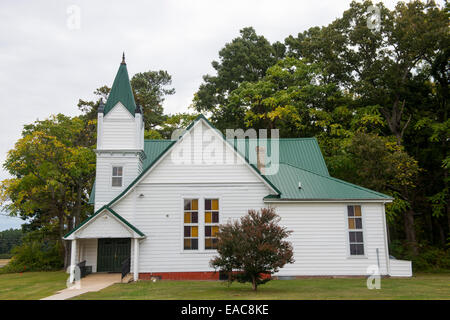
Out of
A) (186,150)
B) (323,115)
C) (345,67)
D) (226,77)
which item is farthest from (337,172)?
(226,77)

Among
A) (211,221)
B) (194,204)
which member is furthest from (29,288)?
(211,221)

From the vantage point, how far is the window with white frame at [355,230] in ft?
58.9

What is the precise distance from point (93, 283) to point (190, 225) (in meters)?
5.02

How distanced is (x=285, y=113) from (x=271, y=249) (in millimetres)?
23154

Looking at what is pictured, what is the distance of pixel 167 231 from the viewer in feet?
58.5

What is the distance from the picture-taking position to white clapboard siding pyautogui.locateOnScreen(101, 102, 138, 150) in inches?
822

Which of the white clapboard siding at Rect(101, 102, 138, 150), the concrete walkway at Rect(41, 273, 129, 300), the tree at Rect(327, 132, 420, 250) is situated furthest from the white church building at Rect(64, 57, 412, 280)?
the tree at Rect(327, 132, 420, 250)

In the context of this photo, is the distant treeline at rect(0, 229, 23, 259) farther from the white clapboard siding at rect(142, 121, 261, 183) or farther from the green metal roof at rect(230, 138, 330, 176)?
the white clapboard siding at rect(142, 121, 261, 183)

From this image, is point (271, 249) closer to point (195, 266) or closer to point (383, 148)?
point (195, 266)

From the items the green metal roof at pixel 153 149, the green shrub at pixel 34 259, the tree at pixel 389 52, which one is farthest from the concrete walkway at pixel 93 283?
the tree at pixel 389 52

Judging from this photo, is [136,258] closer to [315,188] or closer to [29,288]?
[29,288]

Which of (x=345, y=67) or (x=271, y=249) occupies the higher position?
(x=345, y=67)

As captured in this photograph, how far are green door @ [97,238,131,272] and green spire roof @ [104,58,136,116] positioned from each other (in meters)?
7.43

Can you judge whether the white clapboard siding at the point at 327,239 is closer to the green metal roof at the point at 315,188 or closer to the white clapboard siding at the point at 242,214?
the white clapboard siding at the point at 242,214
